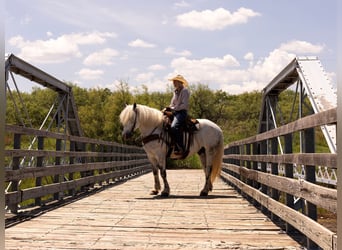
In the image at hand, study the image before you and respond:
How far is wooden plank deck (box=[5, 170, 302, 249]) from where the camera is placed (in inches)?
136

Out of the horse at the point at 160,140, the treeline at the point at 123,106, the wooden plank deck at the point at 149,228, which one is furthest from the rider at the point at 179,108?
the treeline at the point at 123,106

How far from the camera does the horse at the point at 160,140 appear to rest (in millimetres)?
7258

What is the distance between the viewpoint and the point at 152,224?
439 cm

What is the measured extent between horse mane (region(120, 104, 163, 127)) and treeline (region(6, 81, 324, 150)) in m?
12.9

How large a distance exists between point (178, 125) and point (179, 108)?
29 centimetres

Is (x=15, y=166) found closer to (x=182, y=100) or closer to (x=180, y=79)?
(x=182, y=100)

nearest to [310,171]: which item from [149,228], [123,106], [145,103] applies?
[149,228]

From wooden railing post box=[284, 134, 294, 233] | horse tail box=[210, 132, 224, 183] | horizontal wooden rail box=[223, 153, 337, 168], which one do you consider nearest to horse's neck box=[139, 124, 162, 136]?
horse tail box=[210, 132, 224, 183]

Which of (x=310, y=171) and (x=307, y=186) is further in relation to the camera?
(x=310, y=171)

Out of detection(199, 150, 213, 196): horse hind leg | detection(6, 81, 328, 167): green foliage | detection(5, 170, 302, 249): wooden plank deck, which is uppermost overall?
detection(6, 81, 328, 167): green foliage

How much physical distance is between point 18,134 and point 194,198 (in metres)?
3.24

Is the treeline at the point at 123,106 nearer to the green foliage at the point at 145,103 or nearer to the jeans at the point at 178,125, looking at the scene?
the green foliage at the point at 145,103

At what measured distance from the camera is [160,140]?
24.3 feet

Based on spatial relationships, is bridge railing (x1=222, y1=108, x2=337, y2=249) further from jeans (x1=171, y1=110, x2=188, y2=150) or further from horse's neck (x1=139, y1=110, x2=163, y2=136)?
horse's neck (x1=139, y1=110, x2=163, y2=136)
